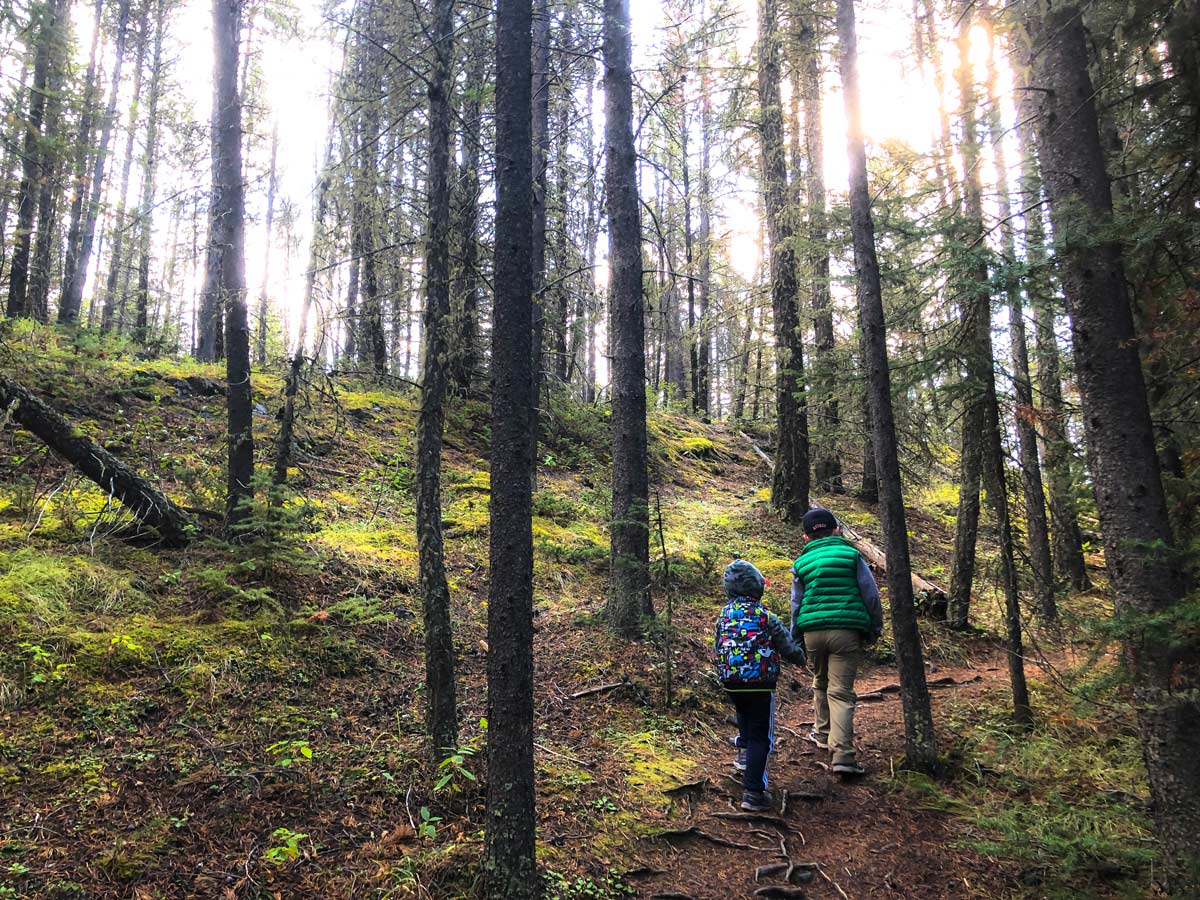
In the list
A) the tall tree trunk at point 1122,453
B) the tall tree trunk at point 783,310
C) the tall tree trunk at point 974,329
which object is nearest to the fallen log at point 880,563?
the tall tree trunk at point 783,310

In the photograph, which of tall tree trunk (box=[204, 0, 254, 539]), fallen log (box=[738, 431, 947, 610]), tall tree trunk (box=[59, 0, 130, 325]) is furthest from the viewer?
tall tree trunk (box=[59, 0, 130, 325])

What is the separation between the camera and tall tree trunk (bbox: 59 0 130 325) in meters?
16.6

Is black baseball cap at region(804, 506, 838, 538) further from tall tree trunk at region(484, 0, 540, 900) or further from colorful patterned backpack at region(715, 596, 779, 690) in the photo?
tall tree trunk at region(484, 0, 540, 900)

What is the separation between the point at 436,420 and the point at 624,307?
407cm

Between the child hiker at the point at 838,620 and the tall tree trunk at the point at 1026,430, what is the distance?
1.98 m

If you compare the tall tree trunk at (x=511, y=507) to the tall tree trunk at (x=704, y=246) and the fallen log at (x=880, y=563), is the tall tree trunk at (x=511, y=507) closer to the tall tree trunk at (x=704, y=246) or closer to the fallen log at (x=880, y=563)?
the tall tree trunk at (x=704, y=246)

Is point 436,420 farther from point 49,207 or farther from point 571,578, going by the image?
point 49,207

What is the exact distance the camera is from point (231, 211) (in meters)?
7.58

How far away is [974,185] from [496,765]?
33.6ft

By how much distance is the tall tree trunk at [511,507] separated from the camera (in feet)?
12.3

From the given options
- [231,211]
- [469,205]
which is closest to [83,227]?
[231,211]

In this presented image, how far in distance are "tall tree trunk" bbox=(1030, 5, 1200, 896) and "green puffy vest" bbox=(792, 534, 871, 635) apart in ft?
6.80

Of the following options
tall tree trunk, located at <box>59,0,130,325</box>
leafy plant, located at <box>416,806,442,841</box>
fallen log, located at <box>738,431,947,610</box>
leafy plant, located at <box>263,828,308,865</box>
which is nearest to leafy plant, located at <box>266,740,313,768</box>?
leafy plant, located at <box>263,828,308,865</box>

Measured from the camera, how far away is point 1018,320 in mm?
12172
